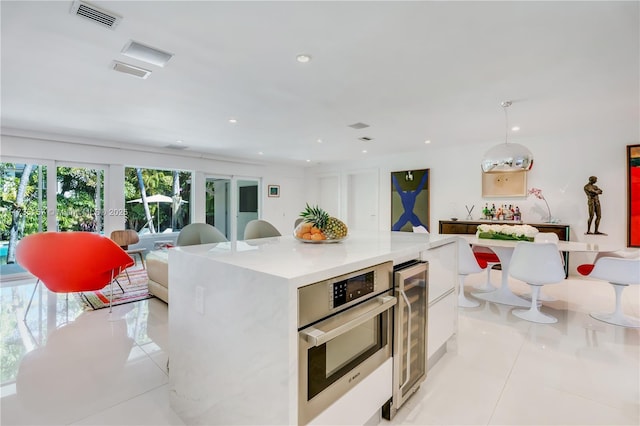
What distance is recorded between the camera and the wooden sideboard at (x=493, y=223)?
4887mm

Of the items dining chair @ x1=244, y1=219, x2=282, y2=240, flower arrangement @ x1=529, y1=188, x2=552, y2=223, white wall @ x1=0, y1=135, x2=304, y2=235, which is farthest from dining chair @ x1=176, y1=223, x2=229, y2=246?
flower arrangement @ x1=529, y1=188, x2=552, y2=223

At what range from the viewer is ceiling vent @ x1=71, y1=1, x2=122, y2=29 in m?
1.84

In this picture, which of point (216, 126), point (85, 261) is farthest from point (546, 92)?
point (85, 261)

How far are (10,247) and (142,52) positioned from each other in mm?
4759

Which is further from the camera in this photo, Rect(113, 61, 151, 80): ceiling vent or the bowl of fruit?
Rect(113, 61, 151, 80): ceiling vent

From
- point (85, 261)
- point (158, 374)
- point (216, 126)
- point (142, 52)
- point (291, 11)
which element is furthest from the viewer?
point (216, 126)

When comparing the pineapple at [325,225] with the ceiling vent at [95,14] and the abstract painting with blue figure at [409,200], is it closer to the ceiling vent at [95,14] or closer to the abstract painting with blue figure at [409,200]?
the ceiling vent at [95,14]

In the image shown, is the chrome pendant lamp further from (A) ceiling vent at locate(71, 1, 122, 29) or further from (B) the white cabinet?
(A) ceiling vent at locate(71, 1, 122, 29)

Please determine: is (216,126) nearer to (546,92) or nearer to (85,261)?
A: (85,261)

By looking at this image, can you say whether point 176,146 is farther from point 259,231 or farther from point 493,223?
point 493,223

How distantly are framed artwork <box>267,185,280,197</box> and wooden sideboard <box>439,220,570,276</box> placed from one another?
4.47 m

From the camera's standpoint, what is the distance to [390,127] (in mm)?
4707

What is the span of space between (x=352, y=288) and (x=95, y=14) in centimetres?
227

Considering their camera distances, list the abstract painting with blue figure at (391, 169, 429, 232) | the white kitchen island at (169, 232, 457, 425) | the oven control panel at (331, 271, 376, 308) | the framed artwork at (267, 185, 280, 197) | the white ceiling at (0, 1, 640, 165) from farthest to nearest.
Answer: the framed artwork at (267, 185, 280, 197)
the abstract painting with blue figure at (391, 169, 429, 232)
the white ceiling at (0, 1, 640, 165)
the oven control panel at (331, 271, 376, 308)
the white kitchen island at (169, 232, 457, 425)
